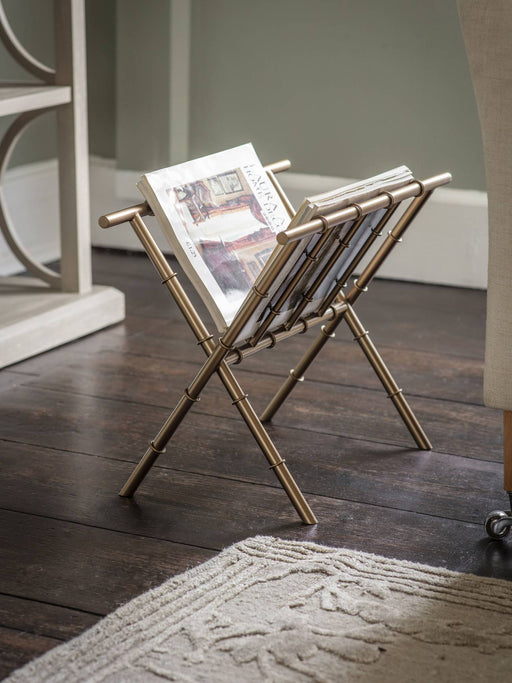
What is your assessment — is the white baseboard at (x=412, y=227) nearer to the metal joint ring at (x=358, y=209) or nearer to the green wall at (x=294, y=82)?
the green wall at (x=294, y=82)

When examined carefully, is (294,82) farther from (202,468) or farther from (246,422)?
(246,422)

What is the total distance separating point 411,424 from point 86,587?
2.65 feet

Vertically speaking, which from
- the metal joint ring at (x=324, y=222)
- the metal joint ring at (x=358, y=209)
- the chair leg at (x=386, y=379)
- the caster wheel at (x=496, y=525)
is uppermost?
the chair leg at (x=386, y=379)

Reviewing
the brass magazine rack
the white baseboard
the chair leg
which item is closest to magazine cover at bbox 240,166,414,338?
the brass magazine rack

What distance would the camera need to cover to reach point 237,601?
1.48m

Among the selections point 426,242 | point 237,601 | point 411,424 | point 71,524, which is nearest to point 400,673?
point 237,601

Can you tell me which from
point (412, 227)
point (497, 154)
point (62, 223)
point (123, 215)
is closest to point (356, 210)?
point (497, 154)

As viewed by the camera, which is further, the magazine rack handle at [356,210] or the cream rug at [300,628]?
the magazine rack handle at [356,210]

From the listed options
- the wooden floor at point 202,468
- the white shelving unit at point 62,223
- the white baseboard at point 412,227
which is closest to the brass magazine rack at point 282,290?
the wooden floor at point 202,468

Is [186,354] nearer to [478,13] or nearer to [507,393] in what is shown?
[507,393]

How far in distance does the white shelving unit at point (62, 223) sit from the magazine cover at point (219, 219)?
853 mm

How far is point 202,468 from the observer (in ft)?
6.44

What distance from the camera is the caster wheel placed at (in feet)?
5.49

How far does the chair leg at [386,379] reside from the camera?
79.4 inches
